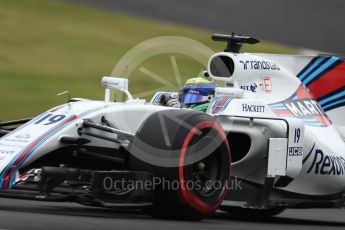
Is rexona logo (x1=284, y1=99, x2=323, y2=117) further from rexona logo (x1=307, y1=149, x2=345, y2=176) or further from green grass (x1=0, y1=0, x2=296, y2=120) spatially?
green grass (x1=0, y1=0, x2=296, y2=120)

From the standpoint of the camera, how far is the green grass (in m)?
15.4

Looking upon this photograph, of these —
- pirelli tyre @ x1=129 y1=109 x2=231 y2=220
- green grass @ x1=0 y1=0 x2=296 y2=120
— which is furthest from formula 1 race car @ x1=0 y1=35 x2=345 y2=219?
green grass @ x1=0 y1=0 x2=296 y2=120

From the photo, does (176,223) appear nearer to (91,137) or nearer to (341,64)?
(91,137)

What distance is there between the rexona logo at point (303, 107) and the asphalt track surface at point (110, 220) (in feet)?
3.87

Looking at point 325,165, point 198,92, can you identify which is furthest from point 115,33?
point 325,165

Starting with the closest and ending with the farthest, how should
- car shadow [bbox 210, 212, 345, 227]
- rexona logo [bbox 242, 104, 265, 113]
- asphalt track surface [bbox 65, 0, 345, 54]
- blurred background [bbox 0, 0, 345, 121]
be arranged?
rexona logo [bbox 242, 104, 265, 113], car shadow [bbox 210, 212, 345, 227], blurred background [bbox 0, 0, 345, 121], asphalt track surface [bbox 65, 0, 345, 54]

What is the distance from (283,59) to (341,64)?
692mm

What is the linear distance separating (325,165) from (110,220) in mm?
2752

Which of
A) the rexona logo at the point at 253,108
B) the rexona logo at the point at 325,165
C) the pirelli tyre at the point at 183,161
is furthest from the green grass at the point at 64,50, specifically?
the pirelli tyre at the point at 183,161

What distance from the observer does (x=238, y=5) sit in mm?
17281

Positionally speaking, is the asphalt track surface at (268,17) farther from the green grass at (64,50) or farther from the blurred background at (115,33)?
the green grass at (64,50)

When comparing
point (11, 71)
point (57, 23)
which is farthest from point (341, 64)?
point (57, 23)

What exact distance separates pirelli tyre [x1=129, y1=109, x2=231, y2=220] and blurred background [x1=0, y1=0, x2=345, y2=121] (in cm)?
722

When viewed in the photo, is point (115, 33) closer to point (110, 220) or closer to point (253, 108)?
point (253, 108)
